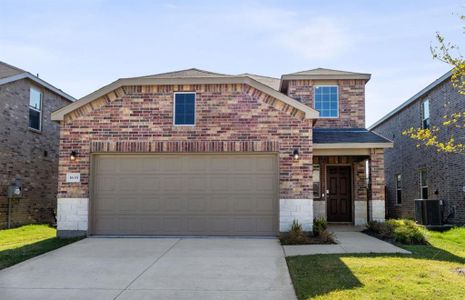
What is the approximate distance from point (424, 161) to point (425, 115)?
1.88m

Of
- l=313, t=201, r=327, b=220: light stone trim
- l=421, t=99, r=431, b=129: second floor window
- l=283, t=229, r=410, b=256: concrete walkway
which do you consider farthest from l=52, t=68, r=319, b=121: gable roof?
l=421, t=99, r=431, b=129: second floor window

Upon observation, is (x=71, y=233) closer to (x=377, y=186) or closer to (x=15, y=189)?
(x=15, y=189)

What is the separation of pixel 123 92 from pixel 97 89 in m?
0.69

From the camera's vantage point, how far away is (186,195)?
11.6m

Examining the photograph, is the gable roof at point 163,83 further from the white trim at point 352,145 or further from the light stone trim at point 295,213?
the light stone trim at point 295,213

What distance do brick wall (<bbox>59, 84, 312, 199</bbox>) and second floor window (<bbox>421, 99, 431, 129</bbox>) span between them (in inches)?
317

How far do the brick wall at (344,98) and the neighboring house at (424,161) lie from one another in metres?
2.92

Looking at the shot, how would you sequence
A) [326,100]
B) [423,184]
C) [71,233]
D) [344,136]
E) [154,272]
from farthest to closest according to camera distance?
[423,184] → [326,100] → [344,136] → [71,233] → [154,272]

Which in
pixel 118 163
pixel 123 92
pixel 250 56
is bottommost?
pixel 118 163

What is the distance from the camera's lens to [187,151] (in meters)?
11.5

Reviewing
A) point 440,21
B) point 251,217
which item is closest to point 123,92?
point 251,217

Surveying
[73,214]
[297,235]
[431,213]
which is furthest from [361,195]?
[73,214]

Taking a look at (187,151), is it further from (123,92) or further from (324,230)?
(324,230)

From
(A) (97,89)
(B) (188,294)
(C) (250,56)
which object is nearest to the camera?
(B) (188,294)
